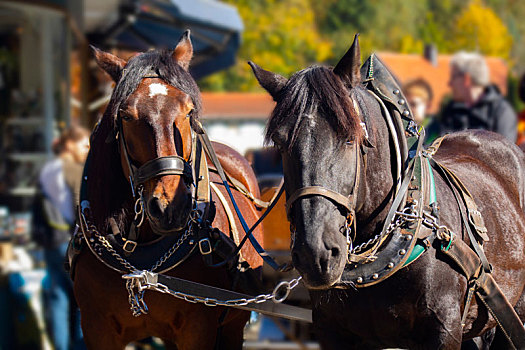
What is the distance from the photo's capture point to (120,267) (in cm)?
335

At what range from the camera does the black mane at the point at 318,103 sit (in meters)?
2.66

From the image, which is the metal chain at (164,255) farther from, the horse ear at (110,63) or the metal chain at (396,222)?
the metal chain at (396,222)

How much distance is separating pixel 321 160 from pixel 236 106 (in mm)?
39087

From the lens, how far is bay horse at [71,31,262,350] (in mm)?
3098

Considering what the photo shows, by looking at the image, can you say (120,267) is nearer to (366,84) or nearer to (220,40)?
(366,84)

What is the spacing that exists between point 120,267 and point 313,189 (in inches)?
46.6

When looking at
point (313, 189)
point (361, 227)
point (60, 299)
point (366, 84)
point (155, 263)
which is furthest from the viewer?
point (60, 299)

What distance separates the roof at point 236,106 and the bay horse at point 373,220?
3523 centimetres

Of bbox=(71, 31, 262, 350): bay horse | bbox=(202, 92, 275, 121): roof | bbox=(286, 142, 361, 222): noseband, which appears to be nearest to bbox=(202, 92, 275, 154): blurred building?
bbox=(202, 92, 275, 121): roof

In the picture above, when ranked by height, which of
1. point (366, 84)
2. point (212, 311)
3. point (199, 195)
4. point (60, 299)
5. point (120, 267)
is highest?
point (366, 84)

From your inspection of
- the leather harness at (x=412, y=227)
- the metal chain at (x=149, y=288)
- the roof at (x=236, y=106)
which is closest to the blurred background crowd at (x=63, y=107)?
the leather harness at (x=412, y=227)

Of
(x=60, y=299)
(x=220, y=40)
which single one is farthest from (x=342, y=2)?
(x=60, y=299)

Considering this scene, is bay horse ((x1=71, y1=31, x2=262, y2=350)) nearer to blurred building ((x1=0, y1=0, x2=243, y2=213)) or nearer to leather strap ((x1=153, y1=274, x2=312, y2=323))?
leather strap ((x1=153, y1=274, x2=312, y2=323))

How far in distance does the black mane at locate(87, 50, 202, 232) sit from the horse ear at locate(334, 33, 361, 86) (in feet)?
2.59
